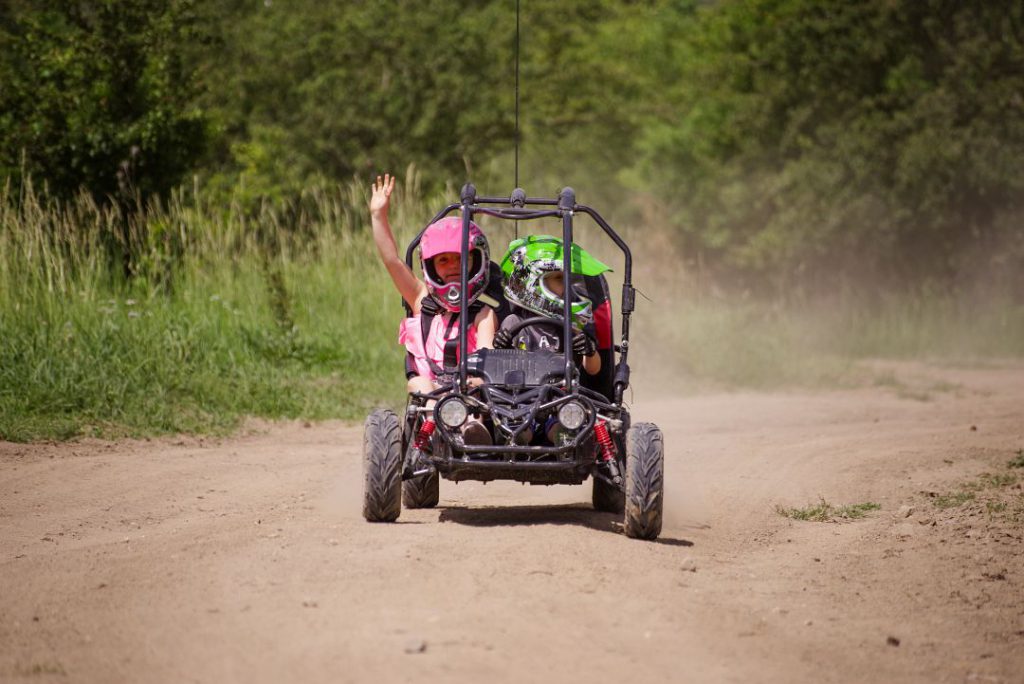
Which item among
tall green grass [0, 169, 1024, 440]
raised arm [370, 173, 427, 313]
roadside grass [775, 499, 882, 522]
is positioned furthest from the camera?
tall green grass [0, 169, 1024, 440]

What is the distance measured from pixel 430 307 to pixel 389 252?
18.7 inches

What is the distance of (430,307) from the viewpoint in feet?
28.3

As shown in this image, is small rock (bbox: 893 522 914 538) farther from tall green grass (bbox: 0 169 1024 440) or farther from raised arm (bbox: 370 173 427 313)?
tall green grass (bbox: 0 169 1024 440)

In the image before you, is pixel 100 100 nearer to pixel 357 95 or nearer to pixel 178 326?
pixel 178 326

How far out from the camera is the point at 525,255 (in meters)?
8.23

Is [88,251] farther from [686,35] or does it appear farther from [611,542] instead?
[686,35]

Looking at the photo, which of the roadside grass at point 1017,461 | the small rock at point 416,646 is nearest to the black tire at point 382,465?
the small rock at point 416,646

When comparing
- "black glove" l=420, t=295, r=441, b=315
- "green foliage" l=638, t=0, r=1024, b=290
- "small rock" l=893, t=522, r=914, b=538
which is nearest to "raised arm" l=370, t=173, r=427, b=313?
"black glove" l=420, t=295, r=441, b=315

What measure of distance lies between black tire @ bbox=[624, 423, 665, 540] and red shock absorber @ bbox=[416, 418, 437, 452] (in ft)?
3.54

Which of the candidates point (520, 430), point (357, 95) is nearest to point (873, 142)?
point (357, 95)

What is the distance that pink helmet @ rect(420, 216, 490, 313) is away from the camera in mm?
8234

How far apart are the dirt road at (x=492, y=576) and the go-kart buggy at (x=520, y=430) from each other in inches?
10.4

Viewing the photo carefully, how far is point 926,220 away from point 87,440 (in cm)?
2174

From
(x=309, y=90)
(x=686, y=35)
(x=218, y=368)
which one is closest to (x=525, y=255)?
(x=218, y=368)
